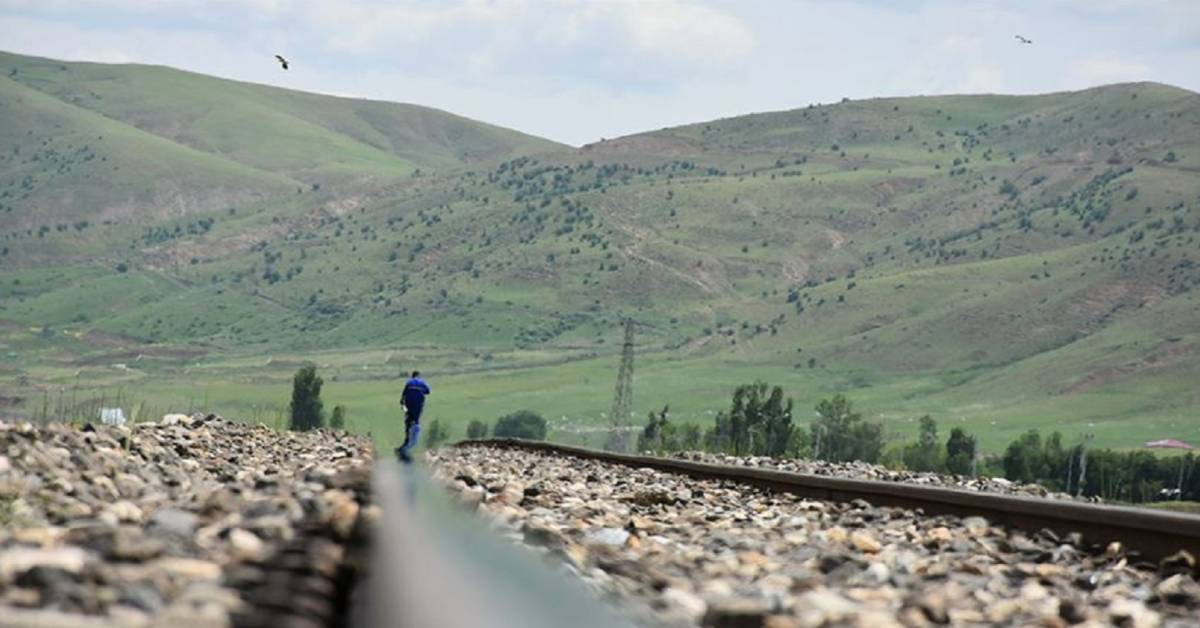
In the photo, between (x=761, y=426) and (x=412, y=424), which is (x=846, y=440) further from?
(x=412, y=424)

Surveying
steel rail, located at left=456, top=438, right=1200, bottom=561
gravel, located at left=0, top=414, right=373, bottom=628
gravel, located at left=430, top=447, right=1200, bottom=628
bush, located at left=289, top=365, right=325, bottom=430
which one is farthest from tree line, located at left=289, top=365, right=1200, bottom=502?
gravel, located at left=0, top=414, right=373, bottom=628

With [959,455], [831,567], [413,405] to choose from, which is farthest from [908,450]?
[831,567]

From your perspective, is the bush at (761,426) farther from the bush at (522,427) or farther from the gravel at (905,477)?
the gravel at (905,477)

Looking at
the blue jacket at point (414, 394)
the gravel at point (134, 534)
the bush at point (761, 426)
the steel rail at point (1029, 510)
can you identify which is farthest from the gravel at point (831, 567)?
the bush at point (761, 426)

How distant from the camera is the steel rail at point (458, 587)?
5750mm

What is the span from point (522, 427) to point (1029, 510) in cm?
15159

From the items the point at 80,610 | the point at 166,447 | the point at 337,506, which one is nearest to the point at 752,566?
the point at 337,506

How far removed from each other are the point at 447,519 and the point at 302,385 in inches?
4543

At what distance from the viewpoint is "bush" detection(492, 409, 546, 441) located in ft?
525

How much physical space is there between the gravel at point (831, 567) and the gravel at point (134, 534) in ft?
4.66

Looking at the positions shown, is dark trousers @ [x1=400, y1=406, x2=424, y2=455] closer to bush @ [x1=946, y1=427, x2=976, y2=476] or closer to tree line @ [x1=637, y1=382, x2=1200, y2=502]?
tree line @ [x1=637, y1=382, x2=1200, y2=502]

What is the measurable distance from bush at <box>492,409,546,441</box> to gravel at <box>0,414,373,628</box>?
143m

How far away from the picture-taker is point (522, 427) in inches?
6471

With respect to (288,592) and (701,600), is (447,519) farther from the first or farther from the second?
(288,592)
